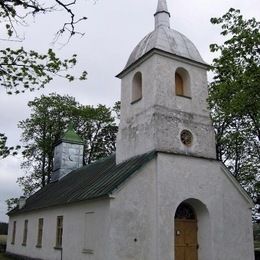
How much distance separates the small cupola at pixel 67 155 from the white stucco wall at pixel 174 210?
1387 cm

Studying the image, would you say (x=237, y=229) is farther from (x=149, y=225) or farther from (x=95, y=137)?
(x=95, y=137)

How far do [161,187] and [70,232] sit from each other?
16.0 feet

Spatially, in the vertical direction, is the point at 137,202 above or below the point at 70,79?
below

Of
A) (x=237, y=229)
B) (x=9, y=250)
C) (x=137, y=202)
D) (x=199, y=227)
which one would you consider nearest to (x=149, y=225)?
(x=137, y=202)

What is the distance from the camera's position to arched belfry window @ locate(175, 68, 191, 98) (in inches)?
653

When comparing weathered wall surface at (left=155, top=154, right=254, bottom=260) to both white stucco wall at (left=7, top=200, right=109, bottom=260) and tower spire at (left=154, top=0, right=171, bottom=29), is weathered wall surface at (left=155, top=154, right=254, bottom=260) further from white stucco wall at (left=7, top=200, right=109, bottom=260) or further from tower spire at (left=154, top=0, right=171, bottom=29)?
tower spire at (left=154, top=0, right=171, bottom=29)

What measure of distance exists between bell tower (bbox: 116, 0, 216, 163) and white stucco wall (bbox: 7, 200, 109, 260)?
2.93 metres


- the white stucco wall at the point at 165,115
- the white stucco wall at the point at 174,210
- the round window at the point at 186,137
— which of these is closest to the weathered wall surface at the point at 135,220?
the white stucco wall at the point at 174,210

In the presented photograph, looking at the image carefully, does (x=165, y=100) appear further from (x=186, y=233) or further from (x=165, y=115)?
(x=186, y=233)

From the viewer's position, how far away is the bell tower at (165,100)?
15.1 m

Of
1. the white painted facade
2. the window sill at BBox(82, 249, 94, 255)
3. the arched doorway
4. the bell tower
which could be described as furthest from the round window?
the window sill at BBox(82, 249, 94, 255)

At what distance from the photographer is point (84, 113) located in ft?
Answer: 115

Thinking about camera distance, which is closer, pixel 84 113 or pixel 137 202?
pixel 137 202

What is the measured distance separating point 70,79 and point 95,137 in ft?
90.9
